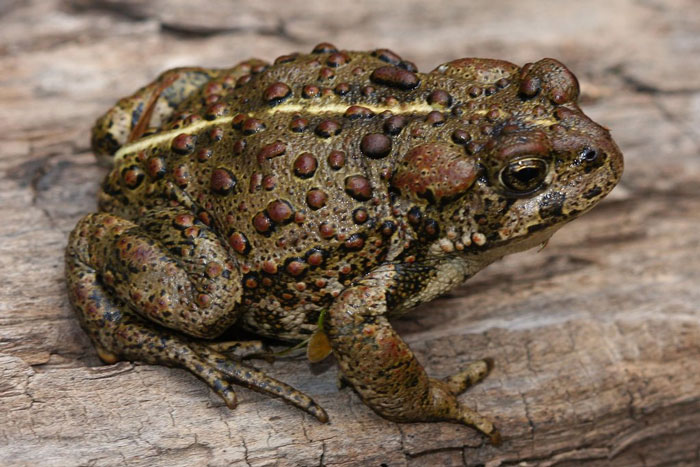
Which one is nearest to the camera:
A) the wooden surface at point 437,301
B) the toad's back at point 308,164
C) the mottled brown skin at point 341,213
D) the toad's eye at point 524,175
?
the toad's eye at point 524,175

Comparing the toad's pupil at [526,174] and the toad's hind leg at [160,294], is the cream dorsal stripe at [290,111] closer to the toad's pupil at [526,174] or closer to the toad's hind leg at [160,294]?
the toad's pupil at [526,174]

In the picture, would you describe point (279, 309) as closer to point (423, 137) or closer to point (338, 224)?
point (338, 224)

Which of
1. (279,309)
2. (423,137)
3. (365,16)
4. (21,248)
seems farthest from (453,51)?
(21,248)

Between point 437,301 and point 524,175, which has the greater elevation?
point 524,175

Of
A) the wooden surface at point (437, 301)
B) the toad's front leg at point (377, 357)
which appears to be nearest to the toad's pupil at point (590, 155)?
the toad's front leg at point (377, 357)

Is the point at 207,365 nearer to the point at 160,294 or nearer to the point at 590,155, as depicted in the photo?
the point at 160,294

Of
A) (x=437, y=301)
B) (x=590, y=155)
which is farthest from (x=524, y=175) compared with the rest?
(x=437, y=301)
